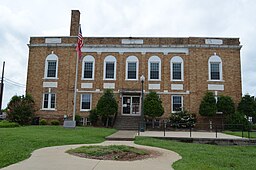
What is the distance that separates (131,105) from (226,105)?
31.5 feet

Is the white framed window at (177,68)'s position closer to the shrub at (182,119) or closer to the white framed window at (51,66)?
the shrub at (182,119)

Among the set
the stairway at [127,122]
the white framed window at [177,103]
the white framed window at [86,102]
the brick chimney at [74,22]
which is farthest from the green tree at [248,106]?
the brick chimney at [74,22]

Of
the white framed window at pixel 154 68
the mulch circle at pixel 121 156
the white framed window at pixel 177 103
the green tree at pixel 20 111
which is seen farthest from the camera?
the white framed window at pixel 154 68

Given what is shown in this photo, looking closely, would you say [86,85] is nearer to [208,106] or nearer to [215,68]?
[208,106]

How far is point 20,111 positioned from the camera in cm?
2556

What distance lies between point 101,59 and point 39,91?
767 centimetres

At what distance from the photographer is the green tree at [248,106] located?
26547mm

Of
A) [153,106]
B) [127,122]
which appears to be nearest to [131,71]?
[153,106]

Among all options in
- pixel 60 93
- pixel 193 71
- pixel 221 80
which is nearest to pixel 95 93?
pixel 60 93

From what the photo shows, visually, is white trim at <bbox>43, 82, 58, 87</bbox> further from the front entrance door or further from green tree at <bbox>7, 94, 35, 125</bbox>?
the front entrance door

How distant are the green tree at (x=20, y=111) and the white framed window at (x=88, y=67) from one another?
6.68 meters

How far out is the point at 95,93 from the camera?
29531 mm

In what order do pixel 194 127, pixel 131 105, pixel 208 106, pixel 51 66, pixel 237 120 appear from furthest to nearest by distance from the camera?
pixel 51 66 → pixel 131 105 → pixel 194 127 → pixel 208 106 → pixel 237 120

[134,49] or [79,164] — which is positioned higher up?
[134,49]
